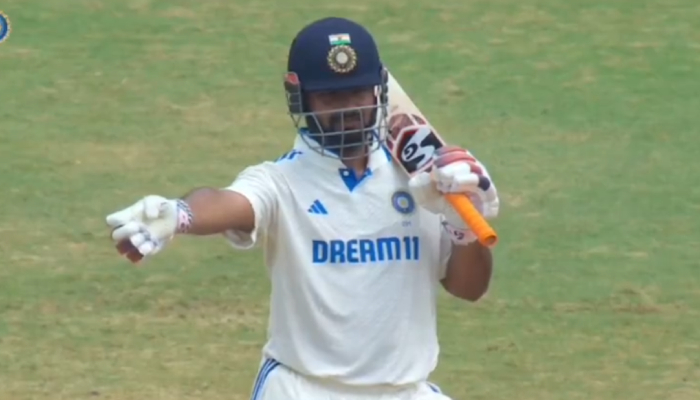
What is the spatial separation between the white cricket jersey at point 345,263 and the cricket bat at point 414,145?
0.28 ft

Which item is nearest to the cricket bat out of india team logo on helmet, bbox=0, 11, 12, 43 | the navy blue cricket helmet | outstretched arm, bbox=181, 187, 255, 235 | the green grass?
the navy blue cricket helmet

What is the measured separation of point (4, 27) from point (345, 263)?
327 inches

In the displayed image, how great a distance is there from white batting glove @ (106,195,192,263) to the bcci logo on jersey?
0.57 metres

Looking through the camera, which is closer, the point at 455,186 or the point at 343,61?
the point at 455,186

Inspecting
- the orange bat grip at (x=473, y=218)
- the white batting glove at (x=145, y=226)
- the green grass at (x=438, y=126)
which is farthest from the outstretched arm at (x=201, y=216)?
the green grass at (x=438, y=126)

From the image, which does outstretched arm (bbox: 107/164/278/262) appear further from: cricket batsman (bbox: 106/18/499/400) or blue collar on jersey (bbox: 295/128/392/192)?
blue collar on jersey (bbox: 295/128/392/192)

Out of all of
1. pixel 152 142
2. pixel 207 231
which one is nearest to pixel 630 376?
pixel 207 231

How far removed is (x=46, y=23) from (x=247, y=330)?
549cm

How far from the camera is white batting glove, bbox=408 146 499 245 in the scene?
4293 mm

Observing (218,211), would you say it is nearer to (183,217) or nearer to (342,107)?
(183,217)

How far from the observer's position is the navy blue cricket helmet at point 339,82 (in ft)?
14.7

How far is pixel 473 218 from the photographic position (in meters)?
4.27

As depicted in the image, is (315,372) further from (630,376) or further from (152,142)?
(152,142)

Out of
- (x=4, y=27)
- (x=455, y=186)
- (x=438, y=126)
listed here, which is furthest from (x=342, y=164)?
(x=4, y=27)
